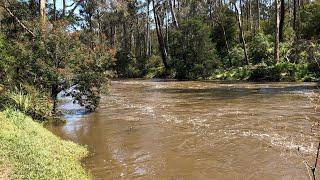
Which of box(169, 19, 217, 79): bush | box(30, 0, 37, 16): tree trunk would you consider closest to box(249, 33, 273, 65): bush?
box(169, 19, 217, 79): bush

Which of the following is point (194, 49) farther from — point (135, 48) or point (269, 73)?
point (135, 48)

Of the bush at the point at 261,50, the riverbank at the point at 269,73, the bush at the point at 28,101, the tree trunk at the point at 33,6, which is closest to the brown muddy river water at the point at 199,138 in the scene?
the bush at the point at 28,101

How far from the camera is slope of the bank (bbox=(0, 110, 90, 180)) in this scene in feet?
25.5

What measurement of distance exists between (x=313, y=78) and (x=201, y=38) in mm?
11208

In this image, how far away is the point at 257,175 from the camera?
845 cm

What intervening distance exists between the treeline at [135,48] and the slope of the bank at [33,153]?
3.55 meters

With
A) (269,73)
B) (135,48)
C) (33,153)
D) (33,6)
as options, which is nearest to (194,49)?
(269,73)

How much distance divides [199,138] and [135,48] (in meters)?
65.4

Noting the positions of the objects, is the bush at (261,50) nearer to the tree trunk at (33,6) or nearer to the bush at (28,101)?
the tree trunk at (33,6)

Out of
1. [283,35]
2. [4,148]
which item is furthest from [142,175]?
[283,35]

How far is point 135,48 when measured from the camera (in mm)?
76500

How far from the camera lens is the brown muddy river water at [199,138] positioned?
8969 mm

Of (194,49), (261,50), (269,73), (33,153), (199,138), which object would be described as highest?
(194,49)

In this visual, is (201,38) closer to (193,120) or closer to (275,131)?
(193,120)
